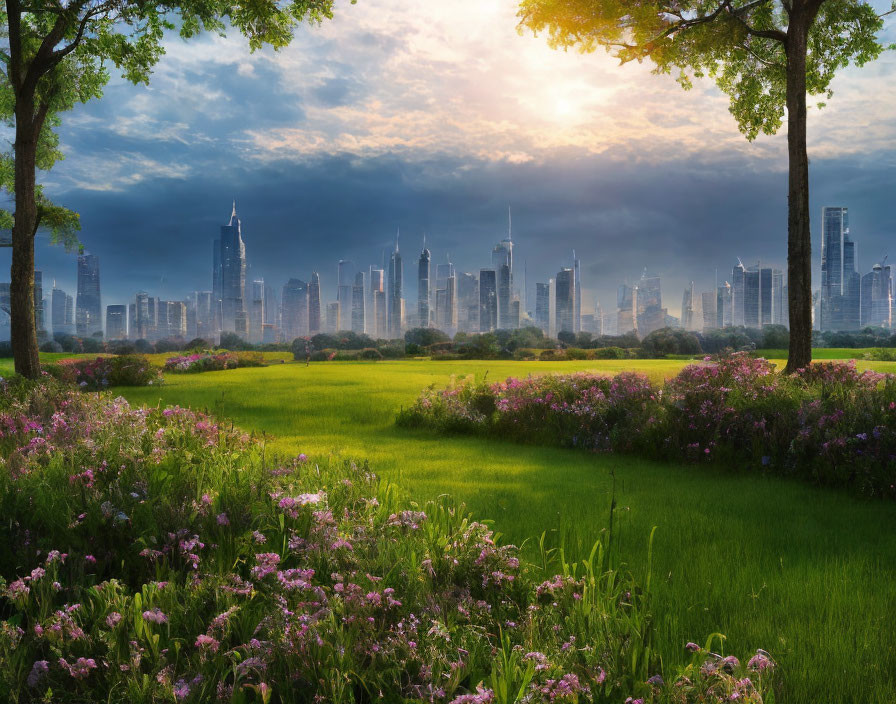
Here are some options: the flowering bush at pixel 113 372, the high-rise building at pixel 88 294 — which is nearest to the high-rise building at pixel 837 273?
the flowering bush at pixel 113 372

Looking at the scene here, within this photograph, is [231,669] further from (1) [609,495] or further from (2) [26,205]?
(2) [26,205]

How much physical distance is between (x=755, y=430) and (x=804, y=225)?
727 cm

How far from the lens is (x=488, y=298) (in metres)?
83.0

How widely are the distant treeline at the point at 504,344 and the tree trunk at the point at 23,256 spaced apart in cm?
1612

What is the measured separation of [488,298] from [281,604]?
8083cm

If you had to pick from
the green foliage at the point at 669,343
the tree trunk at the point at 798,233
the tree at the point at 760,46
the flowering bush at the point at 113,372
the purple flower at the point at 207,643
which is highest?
the tree at the point at 760,46

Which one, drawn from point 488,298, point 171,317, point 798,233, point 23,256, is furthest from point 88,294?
point 798,233

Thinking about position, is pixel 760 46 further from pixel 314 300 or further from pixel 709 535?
pixel 314 300

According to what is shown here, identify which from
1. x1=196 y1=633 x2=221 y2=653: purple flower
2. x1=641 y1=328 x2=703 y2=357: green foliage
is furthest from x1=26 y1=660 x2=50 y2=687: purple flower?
x1=641 y1=328 x2=703 y2=357: green foliage

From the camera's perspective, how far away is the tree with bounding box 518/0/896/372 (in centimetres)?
1360

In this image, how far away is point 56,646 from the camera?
2873mm

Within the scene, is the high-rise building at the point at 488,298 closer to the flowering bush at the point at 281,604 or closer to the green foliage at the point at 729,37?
the green foliage at the point at 729,37

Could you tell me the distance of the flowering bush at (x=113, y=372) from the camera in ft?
72.5

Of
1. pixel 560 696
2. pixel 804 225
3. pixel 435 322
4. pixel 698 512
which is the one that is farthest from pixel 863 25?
pixel 435 322
